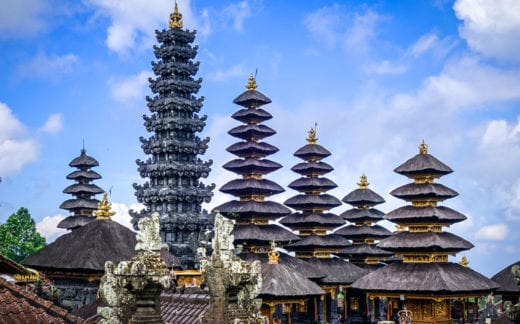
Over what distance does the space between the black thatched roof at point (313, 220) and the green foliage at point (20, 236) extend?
927 inches

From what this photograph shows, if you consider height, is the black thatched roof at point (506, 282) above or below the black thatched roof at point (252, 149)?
below

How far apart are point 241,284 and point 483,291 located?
73.4 ft

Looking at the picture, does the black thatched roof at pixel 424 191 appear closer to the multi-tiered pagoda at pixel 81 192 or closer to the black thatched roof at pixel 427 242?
the black thatched roof at pixel 427 242

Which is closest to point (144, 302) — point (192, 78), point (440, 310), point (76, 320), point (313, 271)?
point (76, 320)

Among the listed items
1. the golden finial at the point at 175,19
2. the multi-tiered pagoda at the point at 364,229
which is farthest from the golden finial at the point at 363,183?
the golden finial at the point at 175,19

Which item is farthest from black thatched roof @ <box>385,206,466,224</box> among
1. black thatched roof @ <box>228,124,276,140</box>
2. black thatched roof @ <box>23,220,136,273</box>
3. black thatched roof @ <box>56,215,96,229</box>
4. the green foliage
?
the green foliage

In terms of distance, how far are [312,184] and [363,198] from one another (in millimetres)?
5246

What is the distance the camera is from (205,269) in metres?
11.7

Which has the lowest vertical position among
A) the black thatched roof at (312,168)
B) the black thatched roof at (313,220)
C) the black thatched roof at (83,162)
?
the black thatched roof at (313,220)

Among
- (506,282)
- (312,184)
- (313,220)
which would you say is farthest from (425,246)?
(312,184)

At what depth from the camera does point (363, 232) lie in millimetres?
44094

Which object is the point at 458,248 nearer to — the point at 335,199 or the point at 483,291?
the point at 483,291

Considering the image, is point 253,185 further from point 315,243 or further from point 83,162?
point 83,162

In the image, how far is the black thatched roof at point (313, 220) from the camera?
40125 millimetres
